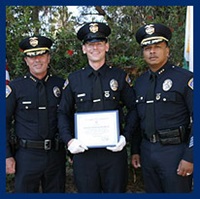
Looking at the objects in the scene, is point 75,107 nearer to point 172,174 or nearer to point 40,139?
point 40,139

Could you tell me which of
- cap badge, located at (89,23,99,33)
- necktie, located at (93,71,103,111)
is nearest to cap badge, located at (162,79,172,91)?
necktie, located at (93,71,103,111)

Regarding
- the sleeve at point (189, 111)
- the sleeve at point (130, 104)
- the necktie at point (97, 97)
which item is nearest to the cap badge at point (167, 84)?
the sleeve at point (189, 111)

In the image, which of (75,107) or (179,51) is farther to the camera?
(179,51)

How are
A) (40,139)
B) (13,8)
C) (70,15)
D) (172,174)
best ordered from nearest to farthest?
(172,174) < (40,139) < (13,8) < (70,15)

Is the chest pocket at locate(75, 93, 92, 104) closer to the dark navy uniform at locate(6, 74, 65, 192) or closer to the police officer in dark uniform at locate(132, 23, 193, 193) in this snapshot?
the dark navy uniform at locate(6, 74, 65, 192)

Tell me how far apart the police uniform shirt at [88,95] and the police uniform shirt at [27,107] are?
0.15 m

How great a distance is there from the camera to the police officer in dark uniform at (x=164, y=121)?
2848 mm

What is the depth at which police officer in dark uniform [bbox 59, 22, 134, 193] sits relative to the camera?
9.61ft

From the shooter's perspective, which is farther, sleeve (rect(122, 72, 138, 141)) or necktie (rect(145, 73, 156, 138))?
sleeve (rect(122, 72, 138, 141))

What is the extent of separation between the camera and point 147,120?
2.96 metres

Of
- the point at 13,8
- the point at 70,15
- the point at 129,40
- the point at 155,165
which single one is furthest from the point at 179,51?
the point at 13,8

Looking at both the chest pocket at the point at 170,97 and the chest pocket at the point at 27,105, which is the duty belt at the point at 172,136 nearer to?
the chest pocket at the point at 170,97

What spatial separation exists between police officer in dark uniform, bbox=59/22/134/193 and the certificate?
0.17 feet

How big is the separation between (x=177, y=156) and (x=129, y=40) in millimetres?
1903
